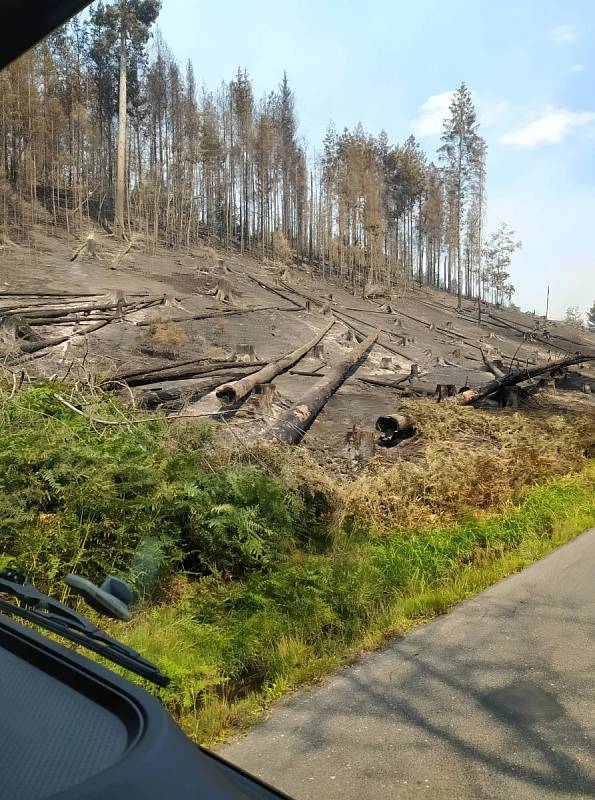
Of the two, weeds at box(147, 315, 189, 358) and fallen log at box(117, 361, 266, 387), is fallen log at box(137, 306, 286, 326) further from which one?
fallen log at box(117, 361, 266, 387)

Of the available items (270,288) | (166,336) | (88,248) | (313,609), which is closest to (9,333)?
(166,336)

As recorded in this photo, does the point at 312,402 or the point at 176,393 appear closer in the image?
the point at 176,393

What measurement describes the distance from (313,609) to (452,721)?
2.10 metres

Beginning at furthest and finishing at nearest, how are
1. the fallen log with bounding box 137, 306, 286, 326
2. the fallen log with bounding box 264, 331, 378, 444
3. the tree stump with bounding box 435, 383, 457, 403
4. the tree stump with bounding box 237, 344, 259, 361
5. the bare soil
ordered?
the tree stump with bounding box 435, 383, 457, 403 < the tree stump with bounding box 237, 344, 259, 361 < the fallen log with bounding box 137, 306, 286, 326 < the bare soil < the fallen log with bounding box 264, 331, 378, 444

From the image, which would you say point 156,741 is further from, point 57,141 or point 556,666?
point 57,141

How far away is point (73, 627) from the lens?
5.24 feet

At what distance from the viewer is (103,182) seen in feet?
49.1

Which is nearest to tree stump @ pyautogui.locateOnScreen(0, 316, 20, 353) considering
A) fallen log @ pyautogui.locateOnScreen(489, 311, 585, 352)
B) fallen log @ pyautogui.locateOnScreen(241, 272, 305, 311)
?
fallen log @ pyautogui.locateOnScreen(241, 272, 305, 311)

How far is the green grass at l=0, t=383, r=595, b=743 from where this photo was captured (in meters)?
4.47

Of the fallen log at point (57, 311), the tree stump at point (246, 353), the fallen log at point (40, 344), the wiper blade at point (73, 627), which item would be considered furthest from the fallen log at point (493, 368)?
the wiper blade at point (73, 627)

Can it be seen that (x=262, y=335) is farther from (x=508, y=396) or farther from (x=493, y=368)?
(x=493, y=368)

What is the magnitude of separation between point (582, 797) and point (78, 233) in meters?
13.5

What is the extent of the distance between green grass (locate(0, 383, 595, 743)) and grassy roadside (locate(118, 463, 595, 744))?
0.7 inches

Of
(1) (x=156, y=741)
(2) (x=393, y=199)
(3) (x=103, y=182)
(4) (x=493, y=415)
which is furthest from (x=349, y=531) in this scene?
(2) (x=393, y=199)
